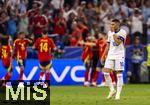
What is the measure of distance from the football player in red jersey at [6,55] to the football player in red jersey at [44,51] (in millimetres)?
1051

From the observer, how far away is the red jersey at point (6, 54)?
992 inches

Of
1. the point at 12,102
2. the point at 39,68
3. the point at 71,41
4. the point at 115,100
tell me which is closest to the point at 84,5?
the point at 71,41

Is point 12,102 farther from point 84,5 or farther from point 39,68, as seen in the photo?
point 84,5

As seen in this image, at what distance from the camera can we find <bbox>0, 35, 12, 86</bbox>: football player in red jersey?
25.2 metres

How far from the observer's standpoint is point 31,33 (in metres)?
28.1

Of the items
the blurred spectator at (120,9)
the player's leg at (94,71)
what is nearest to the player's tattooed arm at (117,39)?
the player's leg at (94,71)

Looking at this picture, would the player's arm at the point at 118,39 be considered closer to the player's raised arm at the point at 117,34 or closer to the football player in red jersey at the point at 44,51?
the player's raised arm at the point at 117,34

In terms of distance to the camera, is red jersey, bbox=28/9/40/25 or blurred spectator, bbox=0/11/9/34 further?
red jersey, bbox=28/9/40/25

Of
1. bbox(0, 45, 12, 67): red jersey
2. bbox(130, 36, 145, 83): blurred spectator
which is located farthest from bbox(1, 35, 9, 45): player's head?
bbox(130, 36, 145, 83): blurred spectator

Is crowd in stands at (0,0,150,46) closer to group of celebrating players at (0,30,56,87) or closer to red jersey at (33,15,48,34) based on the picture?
red jersey at (33,15,48,34)

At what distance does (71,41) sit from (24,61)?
3.66 meters

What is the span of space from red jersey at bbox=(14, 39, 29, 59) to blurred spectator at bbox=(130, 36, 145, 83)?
6.04m

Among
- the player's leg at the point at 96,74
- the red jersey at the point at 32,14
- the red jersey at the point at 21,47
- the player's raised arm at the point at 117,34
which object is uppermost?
the red jersey at the point at 32,14

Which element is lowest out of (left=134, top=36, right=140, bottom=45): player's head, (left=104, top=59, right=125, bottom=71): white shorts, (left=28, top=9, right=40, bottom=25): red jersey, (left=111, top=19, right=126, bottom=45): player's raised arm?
(left=104, top=59, right=125, bottom=71): white shorts
